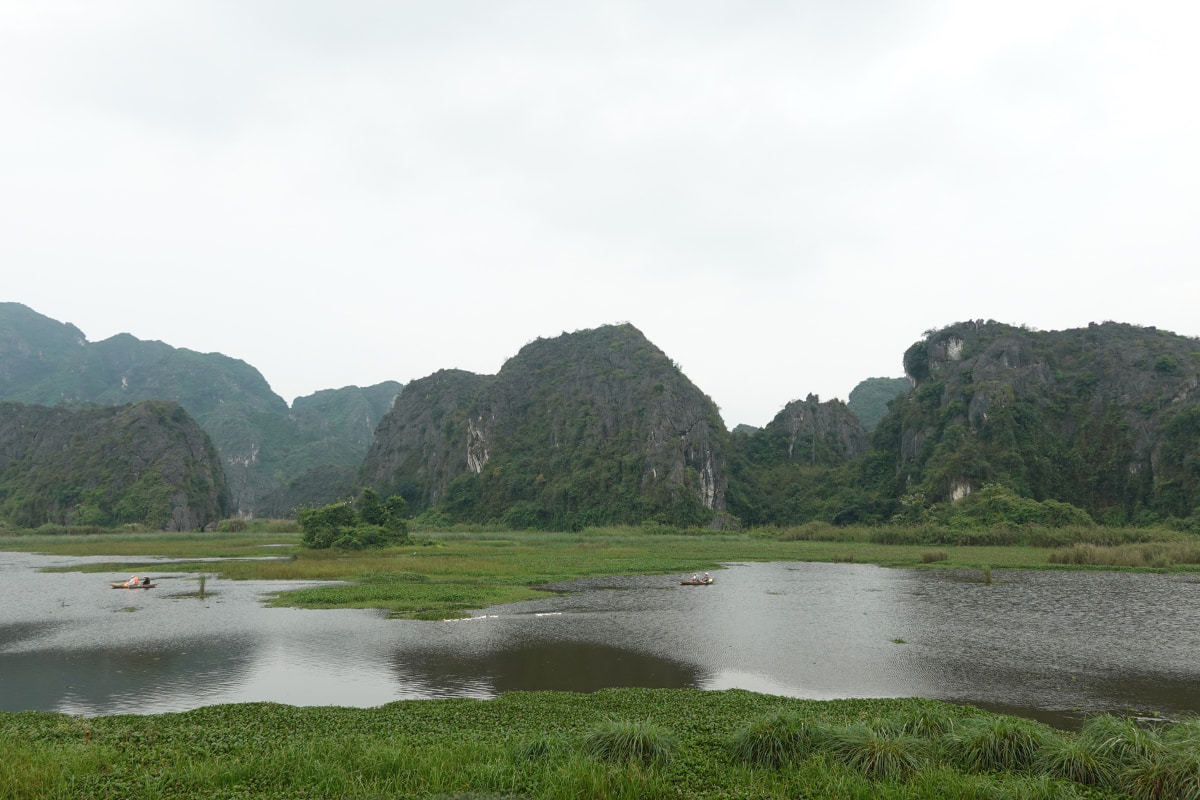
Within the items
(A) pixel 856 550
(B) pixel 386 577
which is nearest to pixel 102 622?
(B) pixel 386 577

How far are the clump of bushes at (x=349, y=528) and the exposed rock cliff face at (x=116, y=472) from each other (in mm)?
58350

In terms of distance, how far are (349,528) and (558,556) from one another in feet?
66.3

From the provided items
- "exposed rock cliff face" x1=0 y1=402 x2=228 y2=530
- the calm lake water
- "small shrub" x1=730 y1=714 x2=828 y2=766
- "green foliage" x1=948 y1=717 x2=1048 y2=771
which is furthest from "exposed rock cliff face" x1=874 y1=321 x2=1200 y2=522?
"exposed rock cliff face" x1=0 y1=402 x2=228 y2=530

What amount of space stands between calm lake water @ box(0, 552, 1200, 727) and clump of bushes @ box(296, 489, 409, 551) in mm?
24882

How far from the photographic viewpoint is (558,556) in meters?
57.1

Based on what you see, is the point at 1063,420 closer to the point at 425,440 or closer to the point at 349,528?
the point at 349,528

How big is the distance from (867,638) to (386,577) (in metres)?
27.6

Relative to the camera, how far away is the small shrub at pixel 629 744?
421 inches

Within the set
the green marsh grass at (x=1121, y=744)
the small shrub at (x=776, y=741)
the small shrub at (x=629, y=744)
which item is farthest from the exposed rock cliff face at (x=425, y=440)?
the green marsh grass at (x=1121, y=744)

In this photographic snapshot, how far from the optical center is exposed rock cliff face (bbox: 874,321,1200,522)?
3156 inches

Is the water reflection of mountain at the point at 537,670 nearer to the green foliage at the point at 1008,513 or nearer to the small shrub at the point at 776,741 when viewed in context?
the small shrub at the point at 776,741

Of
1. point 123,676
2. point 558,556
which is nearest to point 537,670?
point 123,676

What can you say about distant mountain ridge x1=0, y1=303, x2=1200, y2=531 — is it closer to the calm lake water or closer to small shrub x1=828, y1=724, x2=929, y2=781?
the calm lake water

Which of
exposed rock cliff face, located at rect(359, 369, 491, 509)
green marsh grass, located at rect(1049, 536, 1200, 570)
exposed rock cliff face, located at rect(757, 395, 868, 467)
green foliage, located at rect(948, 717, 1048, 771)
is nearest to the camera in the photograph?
green foliage, located at rect(948, 717, 1048, 771)
